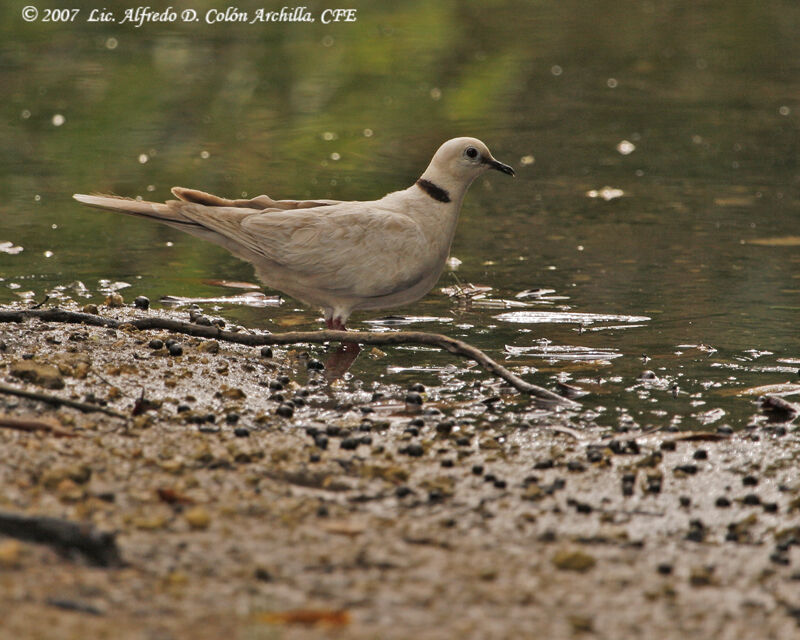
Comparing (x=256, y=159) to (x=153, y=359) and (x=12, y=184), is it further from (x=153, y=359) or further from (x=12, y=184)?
(x=153, y=359)

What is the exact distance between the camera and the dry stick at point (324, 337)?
227 inches

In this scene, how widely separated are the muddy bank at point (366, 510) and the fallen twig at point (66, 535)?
29 mm

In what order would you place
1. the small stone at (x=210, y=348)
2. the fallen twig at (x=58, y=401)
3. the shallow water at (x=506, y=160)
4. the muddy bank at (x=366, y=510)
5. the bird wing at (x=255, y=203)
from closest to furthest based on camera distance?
1. the muddy bank at (x=366, y=510)
2. the fallen twig at (x=58, y=401)
3. the small stone at (x=210, y=348)
4. the bird wing at (x=255, y=203)
5. the shallow water at (x=506, y=160)

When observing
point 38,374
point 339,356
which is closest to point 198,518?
point 38,374

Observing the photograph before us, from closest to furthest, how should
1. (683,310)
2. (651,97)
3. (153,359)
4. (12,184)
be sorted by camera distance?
(153,359)
(683,310)
(12,184)
(651,97)

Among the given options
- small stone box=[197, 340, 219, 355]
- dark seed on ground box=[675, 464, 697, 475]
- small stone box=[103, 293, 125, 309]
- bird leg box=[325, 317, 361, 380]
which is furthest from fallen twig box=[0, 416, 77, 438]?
small stone box=[103, 293, 125, 309]

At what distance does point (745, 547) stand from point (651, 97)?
11376mm

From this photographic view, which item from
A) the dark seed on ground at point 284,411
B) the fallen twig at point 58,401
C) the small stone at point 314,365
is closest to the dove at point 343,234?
the small stone at point 314,365

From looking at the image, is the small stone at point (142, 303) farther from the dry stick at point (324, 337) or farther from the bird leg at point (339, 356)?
the bird leg at point (339, 356)

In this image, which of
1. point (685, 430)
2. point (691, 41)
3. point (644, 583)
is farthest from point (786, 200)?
point (691, 41)

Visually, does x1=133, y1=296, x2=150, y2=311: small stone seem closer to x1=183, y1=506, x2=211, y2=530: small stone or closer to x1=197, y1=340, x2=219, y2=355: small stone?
x1=197, y1=340, x2=219, y2=355: small stone

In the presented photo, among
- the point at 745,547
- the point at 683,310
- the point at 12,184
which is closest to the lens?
the point at 745,547

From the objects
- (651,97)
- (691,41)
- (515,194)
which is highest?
(691,41)

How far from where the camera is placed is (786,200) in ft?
33.8
